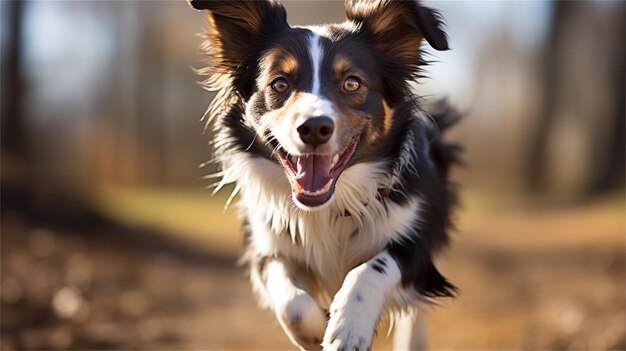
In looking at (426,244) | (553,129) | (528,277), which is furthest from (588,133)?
(426,244)

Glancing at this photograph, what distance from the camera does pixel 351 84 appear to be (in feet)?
13.1

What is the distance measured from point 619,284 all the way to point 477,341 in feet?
9.41

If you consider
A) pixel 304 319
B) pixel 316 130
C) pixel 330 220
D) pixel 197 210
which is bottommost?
pixel 197 210

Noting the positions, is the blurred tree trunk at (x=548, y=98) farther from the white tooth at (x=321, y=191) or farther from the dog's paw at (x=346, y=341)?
the dog's paw at (x=346, y=341)

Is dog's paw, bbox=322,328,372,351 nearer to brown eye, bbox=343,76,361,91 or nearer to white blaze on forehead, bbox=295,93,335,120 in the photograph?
white blaze on forehead, bbox=295,93,335,120

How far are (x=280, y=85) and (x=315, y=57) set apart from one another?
23 centimetres

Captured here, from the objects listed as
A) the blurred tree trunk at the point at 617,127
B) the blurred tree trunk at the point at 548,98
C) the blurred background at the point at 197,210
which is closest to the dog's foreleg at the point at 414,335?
the blurred background at the point at 197,210

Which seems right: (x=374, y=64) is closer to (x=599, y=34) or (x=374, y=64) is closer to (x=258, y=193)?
(x=258, y=193)

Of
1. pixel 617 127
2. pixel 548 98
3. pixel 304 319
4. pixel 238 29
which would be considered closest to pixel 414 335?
pixel 304 319

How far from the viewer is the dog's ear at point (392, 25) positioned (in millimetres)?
4211

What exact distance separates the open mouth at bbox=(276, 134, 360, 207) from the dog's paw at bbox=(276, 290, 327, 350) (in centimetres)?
49

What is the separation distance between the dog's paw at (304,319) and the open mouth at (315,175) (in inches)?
19.2

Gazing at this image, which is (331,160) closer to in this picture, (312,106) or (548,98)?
(312,106)

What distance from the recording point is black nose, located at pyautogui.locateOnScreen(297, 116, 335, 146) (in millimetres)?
3551
